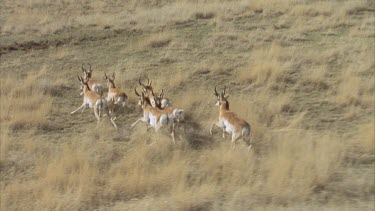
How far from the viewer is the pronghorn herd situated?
10328 millimetres

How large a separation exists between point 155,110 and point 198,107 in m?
1.62

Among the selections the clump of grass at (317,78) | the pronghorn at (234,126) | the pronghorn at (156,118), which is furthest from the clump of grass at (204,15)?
the pronghorn at (234,126)

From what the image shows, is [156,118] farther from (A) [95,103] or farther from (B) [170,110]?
(A) [95,103]

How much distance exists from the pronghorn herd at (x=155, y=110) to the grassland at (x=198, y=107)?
0.23m

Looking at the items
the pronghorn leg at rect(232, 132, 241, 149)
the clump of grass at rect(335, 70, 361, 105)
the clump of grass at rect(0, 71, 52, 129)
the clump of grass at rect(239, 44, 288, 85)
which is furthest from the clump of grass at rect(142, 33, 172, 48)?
the pronghorn leg at rect(232, 132, 241, 149)

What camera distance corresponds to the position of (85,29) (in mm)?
20375

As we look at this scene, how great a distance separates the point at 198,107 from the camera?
12.6 meters

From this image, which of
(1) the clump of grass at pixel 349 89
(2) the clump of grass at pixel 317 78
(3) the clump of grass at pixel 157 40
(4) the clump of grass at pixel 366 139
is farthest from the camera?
(3) the clump of grass at pixel 157 40

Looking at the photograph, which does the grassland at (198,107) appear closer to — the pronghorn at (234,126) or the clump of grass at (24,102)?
the clump of grass at (24,102)

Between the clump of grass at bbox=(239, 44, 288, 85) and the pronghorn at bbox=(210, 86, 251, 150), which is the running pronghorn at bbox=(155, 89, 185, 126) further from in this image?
the clump of grass at bbox=(239, 44, 288, 85)

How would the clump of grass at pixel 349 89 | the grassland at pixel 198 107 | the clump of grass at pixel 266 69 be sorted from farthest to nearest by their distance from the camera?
1. the clump of grass at pixel 266 69
2. the clump of grass at pixel 349 89
3. the grassland at pixel 198 107

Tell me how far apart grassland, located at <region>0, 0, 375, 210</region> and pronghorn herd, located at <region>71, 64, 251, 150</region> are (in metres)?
0.23

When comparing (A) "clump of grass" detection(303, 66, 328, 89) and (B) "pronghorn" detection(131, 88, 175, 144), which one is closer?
(B) "pronghorn" detection(131, 88, 175, 144)

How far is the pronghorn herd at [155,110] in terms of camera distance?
10.3 meters
